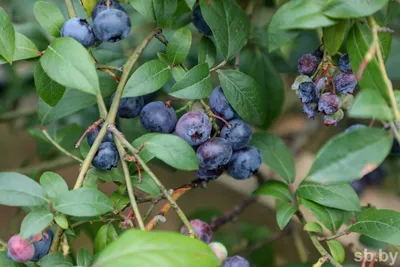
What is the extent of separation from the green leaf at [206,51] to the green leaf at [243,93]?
0.09 feet

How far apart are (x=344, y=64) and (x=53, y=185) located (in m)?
0.35

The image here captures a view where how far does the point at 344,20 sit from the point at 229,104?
6.8 inches

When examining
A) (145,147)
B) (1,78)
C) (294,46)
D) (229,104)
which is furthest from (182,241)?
(1,78)

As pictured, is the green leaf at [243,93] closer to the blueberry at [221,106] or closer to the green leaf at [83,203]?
the blueberry at [221,106]

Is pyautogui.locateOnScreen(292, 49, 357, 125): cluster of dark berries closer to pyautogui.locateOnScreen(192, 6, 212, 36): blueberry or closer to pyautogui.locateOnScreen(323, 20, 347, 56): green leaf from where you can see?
pyautogui.locateOnScreen(323, 20, 347, 56): green leaf

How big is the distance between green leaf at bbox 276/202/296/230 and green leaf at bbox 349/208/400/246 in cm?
7

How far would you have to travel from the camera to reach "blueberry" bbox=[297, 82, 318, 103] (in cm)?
67

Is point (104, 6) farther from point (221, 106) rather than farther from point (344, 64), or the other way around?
point (344, 64)

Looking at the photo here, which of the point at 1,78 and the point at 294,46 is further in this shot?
the point at 1,78

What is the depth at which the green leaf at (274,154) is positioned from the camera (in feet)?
2.76

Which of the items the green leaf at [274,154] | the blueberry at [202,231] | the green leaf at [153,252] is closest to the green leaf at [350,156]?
the green leaf at [153,252]

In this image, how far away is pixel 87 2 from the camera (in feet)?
2.39

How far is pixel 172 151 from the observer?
0.61 metres

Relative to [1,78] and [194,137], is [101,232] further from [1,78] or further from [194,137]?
[1,78]
